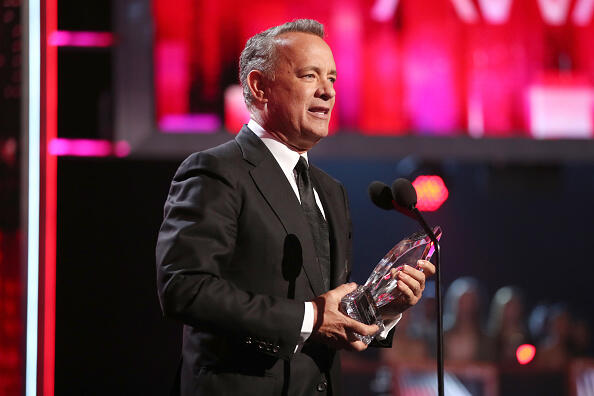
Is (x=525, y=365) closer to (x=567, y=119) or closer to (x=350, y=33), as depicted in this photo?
(x=567, y=119)

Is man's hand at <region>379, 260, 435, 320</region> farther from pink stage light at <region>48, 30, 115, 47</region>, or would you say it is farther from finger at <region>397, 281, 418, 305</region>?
pink stage light at <region>48, 30, 115, 47</region>

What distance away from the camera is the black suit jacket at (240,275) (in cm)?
152

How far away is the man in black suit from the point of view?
1.53 m

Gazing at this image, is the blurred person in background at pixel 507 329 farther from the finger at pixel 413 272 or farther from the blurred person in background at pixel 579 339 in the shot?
the finger at pixel 413 272

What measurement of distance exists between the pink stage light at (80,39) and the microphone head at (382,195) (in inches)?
78.3

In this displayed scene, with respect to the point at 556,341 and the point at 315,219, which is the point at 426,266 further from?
the point at 556,341

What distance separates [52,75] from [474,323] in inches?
119

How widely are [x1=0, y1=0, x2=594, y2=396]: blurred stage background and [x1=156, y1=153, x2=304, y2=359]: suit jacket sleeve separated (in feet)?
4.09

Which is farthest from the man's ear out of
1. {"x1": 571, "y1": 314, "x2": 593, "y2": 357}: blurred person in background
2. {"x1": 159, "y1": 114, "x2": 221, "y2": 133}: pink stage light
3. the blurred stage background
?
{"x1": 571, "y1": 314, "x2": 593, "y2": 357}: blurred person in background

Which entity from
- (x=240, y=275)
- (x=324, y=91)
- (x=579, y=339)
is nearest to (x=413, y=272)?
(x=240, y=275)

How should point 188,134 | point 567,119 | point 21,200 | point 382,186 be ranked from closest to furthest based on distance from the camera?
point 382,186
point 21,200
point 188,134
point 567,119

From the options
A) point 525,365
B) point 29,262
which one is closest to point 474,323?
point 525,365

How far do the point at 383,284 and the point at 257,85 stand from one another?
0.61m

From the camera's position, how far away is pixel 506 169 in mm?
4742
